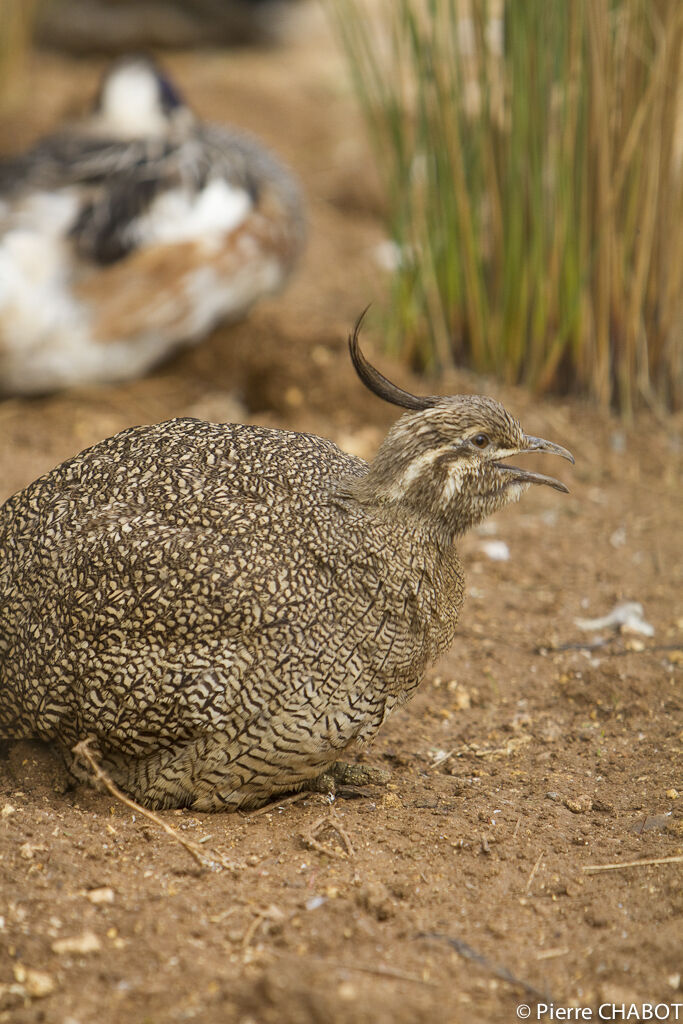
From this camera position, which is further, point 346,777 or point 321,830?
point 346,777

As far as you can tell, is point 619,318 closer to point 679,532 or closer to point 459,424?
point 679,532

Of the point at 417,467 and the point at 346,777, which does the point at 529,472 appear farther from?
the point at 346,777

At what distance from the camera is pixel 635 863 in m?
3.07

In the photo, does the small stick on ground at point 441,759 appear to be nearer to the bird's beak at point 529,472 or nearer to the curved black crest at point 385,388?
the bird's beak at point 529,472

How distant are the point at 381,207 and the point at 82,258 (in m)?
3.70

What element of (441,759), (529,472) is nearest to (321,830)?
(441,759)

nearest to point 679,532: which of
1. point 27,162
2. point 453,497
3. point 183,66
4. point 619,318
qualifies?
point 619,318

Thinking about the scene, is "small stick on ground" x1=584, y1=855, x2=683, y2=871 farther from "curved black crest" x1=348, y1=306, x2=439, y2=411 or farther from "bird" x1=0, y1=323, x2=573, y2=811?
"curved black crest" x1=348, y1=306, x2=439, y2=411

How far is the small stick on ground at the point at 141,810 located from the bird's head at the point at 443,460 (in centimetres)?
113

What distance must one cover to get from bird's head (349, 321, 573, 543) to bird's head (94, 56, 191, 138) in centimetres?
516

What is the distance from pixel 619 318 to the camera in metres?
5.77

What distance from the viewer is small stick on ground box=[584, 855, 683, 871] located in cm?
304

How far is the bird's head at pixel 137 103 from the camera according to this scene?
785 centimetres

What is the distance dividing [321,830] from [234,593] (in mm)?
755
